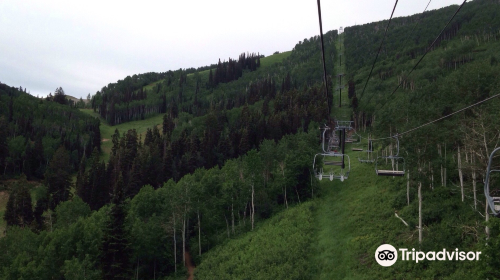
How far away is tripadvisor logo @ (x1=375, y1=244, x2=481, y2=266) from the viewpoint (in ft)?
72.2

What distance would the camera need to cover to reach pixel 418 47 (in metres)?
161

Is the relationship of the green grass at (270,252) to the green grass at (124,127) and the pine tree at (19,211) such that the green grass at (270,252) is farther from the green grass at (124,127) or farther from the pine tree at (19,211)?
the green grass at (124,127)

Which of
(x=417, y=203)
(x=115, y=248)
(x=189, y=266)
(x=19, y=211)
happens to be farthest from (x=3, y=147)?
(x=417, y=203)

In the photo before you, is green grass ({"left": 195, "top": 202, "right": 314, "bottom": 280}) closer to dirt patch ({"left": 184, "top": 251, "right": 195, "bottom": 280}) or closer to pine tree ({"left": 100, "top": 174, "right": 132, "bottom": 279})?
dirt patch ({"left": 184, "top": 251, "right": 195, "bottom": 280})

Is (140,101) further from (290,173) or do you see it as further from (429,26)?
(429,26)

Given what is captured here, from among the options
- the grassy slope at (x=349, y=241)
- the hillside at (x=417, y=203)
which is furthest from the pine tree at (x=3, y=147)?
the hillside at (x=417, y=203)

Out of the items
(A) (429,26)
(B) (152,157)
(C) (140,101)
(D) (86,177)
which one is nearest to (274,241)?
(B) (152,157)

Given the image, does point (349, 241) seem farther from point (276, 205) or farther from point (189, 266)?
point (189, 266)

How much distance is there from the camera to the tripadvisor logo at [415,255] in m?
22.0

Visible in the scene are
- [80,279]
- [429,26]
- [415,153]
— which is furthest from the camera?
[429,26]

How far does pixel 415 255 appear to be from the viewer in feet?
80.7

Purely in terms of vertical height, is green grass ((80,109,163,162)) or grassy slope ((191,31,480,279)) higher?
green grass ((80,109,163,162))

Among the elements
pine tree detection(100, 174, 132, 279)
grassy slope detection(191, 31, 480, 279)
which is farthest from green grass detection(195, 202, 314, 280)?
pine tree detection(100, 174, 132, 279)

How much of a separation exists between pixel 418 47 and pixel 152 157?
150 meters
